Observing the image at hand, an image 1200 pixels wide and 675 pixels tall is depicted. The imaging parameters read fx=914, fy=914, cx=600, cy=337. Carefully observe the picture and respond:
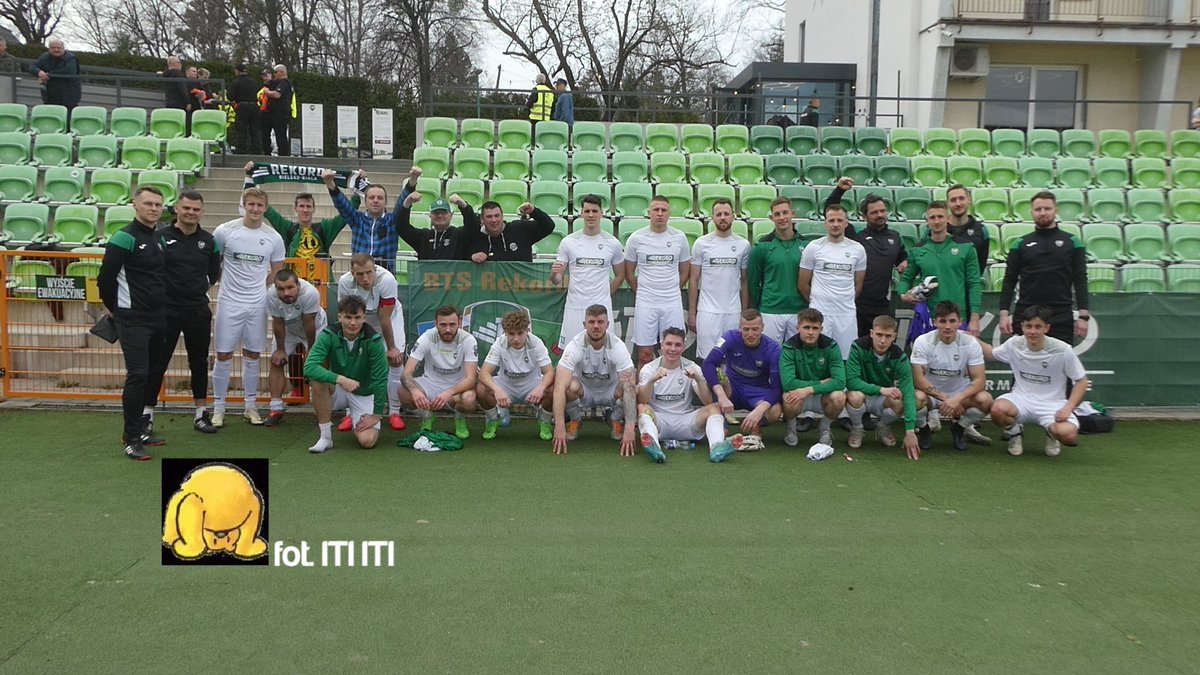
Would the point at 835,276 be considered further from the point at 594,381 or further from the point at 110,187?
the point at 110,187

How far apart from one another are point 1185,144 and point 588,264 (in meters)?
11.9

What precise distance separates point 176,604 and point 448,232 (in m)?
5.20

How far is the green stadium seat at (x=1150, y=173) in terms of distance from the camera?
1362 cm

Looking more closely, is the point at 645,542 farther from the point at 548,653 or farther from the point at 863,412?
the point at 863,412

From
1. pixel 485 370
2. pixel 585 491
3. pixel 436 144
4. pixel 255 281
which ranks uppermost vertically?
pixel 436 144

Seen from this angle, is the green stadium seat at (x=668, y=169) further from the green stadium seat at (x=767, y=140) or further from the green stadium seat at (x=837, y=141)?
the green stadium seat at (x=837, y=141)

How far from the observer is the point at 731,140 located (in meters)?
14.4

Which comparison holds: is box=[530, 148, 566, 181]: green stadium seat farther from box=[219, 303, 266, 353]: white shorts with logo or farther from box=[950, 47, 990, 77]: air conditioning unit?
box=[950, 47, 990, 77]: air conditioning unit

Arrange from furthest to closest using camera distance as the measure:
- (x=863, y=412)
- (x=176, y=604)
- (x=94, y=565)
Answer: (x=863, y=412)
(x=94, y=565)
(x=176, y=604)

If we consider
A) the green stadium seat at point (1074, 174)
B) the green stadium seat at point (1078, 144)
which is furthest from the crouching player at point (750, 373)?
the green stadium seat at point (1078, 144)

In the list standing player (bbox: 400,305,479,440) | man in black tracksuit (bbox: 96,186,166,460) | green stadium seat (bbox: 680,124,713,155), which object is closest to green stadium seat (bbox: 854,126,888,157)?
green stadium seat (bbox: 680,124,713,155)

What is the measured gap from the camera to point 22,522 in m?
4.95

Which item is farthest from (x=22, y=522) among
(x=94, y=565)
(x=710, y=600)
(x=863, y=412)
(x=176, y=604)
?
(x=863, y=412)

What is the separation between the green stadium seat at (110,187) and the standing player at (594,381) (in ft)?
25.5
